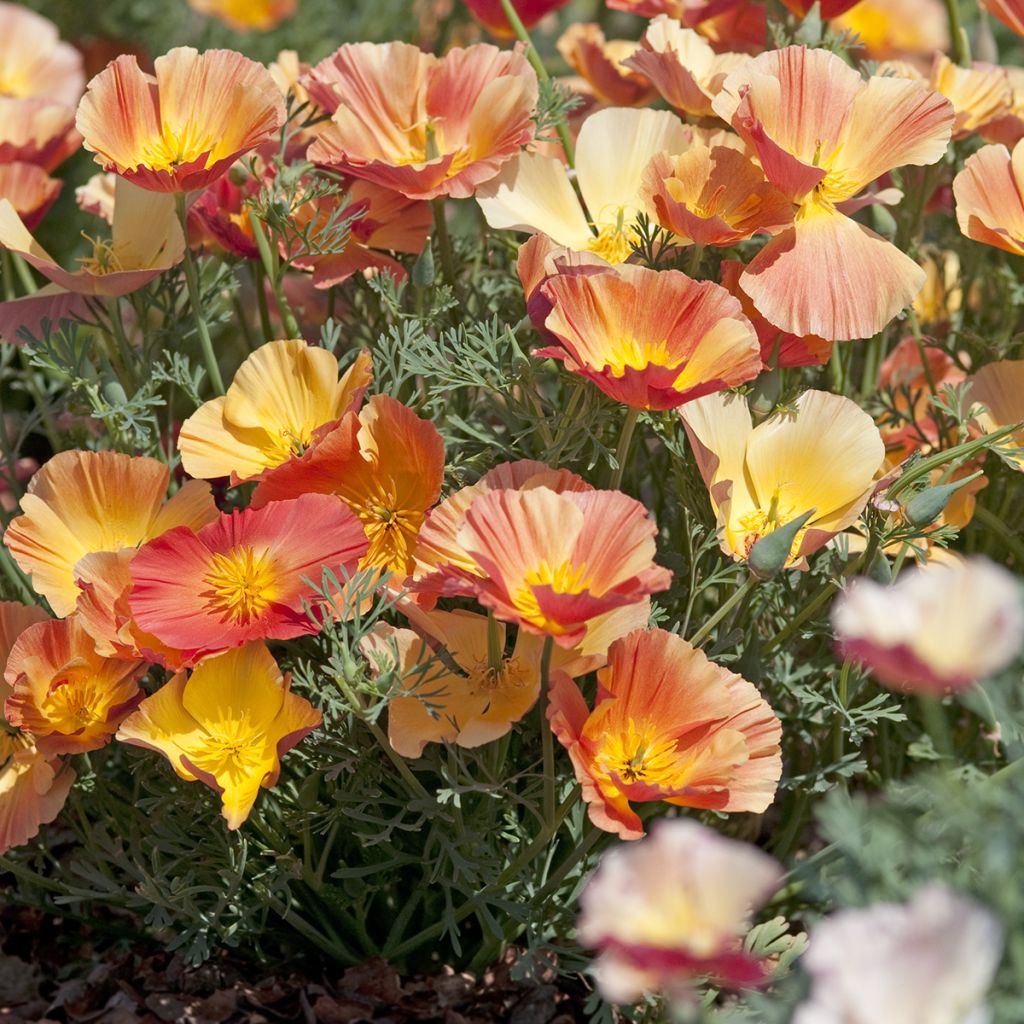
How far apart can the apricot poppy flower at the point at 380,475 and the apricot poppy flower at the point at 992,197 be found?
526 millimetres

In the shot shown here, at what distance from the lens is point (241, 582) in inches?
42.2

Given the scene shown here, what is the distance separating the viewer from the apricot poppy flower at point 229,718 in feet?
3.40

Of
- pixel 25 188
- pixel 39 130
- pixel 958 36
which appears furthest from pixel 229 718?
pixel 958 36

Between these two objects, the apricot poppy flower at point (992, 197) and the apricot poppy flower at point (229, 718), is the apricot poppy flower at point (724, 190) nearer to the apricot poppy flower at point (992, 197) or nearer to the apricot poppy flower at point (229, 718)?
the apricot poppy flower at point (992, 197)

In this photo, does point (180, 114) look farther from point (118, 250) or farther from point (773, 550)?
point (773, 550)

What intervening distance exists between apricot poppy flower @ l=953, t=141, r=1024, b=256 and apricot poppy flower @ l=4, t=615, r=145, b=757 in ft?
2.68

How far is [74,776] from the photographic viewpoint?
1.17 m

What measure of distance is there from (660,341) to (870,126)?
31 centimetres

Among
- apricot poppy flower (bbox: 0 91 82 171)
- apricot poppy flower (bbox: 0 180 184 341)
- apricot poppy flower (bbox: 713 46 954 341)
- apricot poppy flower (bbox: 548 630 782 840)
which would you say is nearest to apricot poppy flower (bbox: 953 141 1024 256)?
apricot poppy flower (bbox: 713 46 954 341)

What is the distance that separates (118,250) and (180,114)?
0.53 ft

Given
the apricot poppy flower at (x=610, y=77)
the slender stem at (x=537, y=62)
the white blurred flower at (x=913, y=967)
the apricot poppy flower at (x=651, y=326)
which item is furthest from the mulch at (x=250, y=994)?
the apricot poppy flower at (x=610, y=77)

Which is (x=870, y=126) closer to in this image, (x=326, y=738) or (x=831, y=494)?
(x=831, y=494)

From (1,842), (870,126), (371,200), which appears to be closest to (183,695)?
(1,842)

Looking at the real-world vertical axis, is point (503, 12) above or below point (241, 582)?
above
